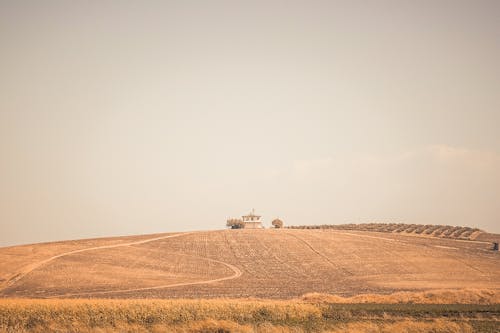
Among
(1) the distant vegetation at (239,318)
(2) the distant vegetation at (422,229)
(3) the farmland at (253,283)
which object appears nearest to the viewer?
(1) the distant vegetation at (239,318)

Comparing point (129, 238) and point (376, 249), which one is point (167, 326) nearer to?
point (376, 249)

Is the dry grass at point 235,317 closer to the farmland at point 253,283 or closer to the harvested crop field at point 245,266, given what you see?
the farmland at point 253,283

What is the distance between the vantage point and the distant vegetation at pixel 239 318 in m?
28.6

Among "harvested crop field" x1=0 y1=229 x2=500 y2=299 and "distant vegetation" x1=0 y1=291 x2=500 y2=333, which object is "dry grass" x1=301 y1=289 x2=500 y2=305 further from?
"harvested crop field" x1=0 y1=229 x2=500 y2=299

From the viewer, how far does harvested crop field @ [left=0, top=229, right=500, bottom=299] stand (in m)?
57.6

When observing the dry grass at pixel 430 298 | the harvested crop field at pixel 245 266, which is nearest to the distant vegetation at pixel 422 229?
the harvested crop field at pixel 245 266

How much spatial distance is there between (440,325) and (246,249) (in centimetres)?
6114

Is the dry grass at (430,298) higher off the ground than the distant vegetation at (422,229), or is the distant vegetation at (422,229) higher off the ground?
the distant vegetation at (422,229)

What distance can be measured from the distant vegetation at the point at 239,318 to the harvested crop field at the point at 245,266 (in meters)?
17.0

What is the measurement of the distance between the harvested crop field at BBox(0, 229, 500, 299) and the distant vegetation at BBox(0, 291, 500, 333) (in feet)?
55.8

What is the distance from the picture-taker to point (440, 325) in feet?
94.8

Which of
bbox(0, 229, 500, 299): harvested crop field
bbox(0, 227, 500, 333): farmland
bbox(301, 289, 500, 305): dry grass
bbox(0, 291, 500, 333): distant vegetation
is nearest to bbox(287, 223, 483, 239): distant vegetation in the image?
bbox(0, 227, 500, 333): farmland

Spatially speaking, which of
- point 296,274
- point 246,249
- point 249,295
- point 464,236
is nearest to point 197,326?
point 249,295

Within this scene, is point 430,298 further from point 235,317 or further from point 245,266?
point 245,266
